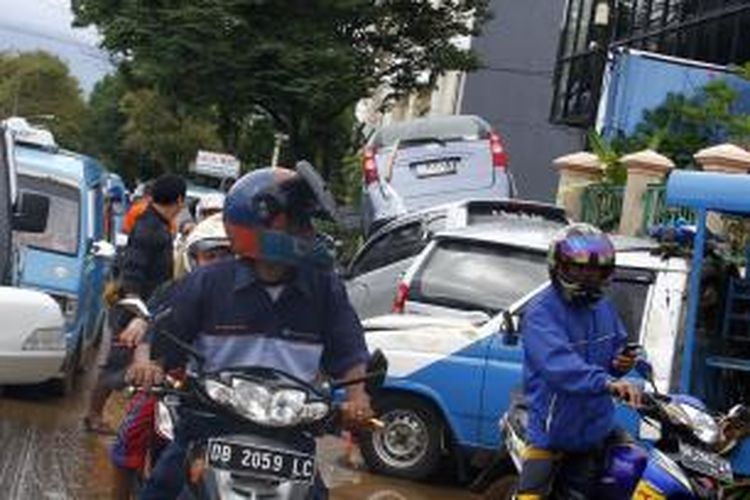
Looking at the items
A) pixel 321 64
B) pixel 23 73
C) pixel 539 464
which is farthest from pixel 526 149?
pixel 23 73

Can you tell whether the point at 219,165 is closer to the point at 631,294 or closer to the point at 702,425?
the point at 631,294

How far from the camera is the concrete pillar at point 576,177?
2038 centimetres

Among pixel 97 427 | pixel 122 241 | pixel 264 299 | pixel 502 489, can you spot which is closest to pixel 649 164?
pixel 122 241

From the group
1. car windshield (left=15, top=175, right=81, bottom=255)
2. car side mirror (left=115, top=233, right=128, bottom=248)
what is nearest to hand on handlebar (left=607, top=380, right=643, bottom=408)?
car side mirror (left=115, top=233, right=128, bottom=248)

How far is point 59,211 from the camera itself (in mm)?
12883

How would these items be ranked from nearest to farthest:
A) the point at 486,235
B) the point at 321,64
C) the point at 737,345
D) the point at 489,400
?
the point at 737,345 < the point at 489,400 < the point at 486,235 < the point at 321,64

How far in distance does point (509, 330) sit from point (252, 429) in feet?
14.1

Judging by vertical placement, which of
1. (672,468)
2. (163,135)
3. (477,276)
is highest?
(477,276)

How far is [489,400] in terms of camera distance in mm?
9898

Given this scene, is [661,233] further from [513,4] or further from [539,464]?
[513,4]

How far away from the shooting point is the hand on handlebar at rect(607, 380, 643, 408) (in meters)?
5.83

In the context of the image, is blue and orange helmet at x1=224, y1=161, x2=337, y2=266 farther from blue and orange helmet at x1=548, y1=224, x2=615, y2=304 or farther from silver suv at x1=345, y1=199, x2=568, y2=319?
silver suv at x1=345, y1=199, x2=568, y2=319

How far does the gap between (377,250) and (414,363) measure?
431 centimetres

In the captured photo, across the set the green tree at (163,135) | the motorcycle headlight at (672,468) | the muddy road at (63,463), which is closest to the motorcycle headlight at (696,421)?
the motorcycle headlight at (672,468)
